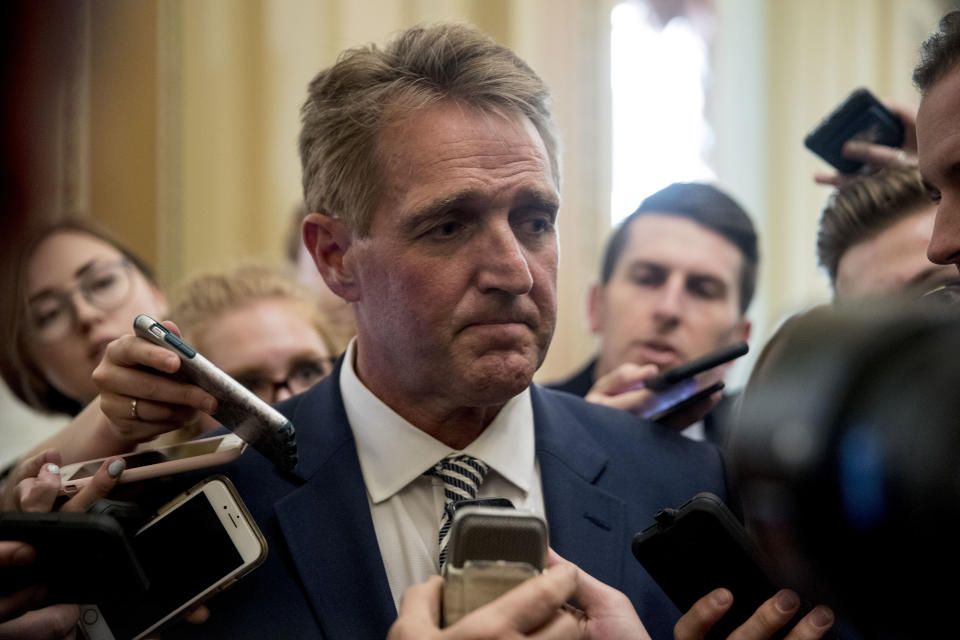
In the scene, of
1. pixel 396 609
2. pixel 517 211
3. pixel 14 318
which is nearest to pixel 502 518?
pixel 396 609

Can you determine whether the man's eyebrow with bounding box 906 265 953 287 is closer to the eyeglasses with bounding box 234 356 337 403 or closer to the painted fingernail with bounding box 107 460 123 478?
the eyeglasses with bounding box 234 356 337 403

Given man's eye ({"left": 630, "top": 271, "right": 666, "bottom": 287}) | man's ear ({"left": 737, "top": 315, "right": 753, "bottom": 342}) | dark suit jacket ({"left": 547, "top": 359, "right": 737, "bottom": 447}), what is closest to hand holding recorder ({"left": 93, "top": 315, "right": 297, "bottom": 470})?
dark suit jacket ({"left": 547, "top": 359, "right": 737, "bottom": 447})

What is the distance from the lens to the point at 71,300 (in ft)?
7.63

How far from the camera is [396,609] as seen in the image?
1.43 m

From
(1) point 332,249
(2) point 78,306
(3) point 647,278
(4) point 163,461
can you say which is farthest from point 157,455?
(3) point 647,278

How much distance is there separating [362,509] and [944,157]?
94cm

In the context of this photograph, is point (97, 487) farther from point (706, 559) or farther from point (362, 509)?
point (706, 559)

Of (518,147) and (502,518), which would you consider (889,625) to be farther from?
(518,147)

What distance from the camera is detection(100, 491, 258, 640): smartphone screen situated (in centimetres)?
129

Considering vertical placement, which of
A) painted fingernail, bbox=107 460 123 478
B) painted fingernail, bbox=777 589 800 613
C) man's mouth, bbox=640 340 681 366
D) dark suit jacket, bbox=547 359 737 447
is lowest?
dark suit jacket, bbox=547 359 737 447

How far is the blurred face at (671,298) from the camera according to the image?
247 centimetres

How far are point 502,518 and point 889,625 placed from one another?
41 cm

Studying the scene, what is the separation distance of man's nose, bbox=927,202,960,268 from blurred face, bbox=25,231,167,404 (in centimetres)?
175

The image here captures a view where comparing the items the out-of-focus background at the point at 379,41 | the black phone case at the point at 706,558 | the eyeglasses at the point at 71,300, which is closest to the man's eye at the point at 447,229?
the black phone case at the point at 706,558
